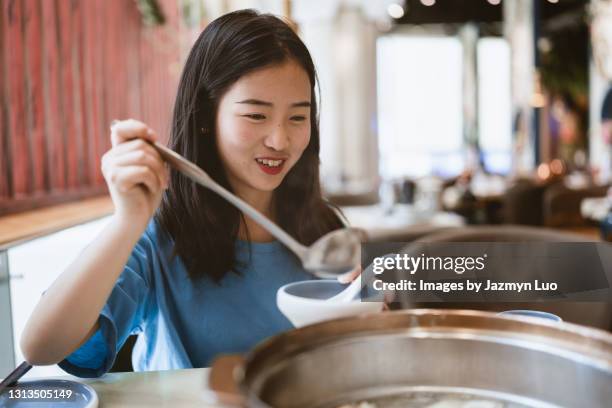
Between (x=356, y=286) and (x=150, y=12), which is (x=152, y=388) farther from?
(x=150, y=12)

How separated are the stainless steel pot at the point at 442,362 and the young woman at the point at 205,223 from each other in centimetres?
27

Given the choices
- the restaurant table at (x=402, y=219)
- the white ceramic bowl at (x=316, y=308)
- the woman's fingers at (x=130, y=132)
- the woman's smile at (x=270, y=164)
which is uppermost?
the woman's fingers at (x=130, y=132)

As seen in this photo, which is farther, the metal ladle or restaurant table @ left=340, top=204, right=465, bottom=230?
restaurant table @ left=340, top=204, right=465, bottom=230

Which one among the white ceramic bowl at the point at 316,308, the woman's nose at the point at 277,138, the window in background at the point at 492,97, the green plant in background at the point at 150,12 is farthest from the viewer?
the window in background at the point at 492,97

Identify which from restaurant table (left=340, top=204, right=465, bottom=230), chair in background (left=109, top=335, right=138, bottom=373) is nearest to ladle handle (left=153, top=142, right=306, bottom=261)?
chair in background (left=109, top=335, right=138, bottom=373)

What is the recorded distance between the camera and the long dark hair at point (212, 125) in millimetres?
794

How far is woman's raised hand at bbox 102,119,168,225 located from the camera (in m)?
0.60

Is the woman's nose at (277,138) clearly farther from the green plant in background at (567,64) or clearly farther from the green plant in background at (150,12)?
the green plant in background at (567,64)

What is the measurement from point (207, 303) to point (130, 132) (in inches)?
14.8

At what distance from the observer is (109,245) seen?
2.23 ft

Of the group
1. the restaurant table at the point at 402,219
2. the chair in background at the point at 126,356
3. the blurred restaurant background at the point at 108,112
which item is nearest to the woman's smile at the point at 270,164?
the blurred restaurant background at the point at 108,112

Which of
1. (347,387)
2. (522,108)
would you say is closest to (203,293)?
(347,387)

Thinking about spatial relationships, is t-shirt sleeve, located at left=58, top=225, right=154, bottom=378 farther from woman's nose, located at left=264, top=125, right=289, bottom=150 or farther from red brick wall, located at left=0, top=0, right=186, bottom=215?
red brick wall, located at left=0, top=0, right=186, bottom=215

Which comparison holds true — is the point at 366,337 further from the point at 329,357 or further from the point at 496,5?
the point at 496,5
